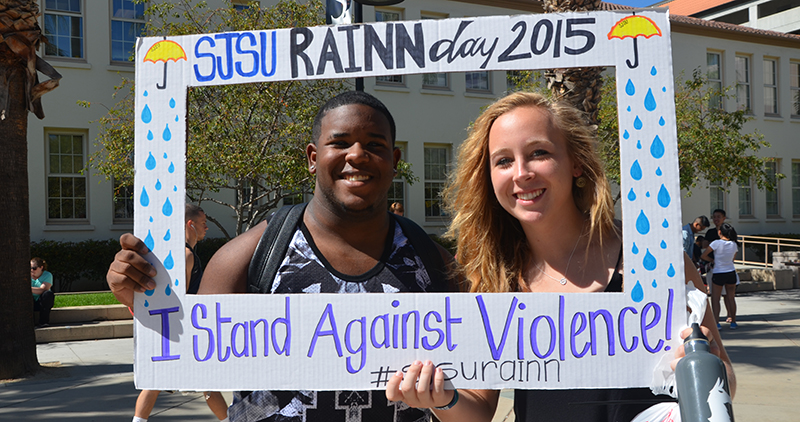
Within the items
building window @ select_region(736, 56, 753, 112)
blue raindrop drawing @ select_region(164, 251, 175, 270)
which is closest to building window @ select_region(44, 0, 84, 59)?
blue raindrop drawing @ select_region(164, 251, 175, 270)

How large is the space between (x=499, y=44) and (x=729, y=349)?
809 centimetres

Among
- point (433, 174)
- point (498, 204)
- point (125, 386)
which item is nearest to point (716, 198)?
point (433, 174)

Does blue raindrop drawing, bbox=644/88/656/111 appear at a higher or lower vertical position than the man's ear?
higher

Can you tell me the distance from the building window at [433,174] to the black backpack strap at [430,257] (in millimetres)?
13036

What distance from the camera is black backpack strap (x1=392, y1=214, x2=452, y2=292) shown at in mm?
1912

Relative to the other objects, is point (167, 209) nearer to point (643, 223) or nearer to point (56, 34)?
point (643, 223)

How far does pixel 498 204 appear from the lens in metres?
1.94

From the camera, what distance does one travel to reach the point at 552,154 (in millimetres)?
1739

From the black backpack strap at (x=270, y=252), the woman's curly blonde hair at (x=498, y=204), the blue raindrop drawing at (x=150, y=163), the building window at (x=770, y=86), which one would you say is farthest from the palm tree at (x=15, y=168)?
the building window at (x=770, y=86)

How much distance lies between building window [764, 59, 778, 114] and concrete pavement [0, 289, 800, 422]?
17726mm

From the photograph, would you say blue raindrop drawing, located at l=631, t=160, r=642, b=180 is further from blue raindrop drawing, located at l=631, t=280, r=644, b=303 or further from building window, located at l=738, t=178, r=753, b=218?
building window, located at l=738, t=178, r=753, b=218

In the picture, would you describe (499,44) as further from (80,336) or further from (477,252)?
(80,336)

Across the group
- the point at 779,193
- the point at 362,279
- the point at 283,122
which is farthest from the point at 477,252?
the point at 779,193

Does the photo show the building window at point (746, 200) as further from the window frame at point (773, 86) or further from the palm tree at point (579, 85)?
the palm tree at point (579, 85)
